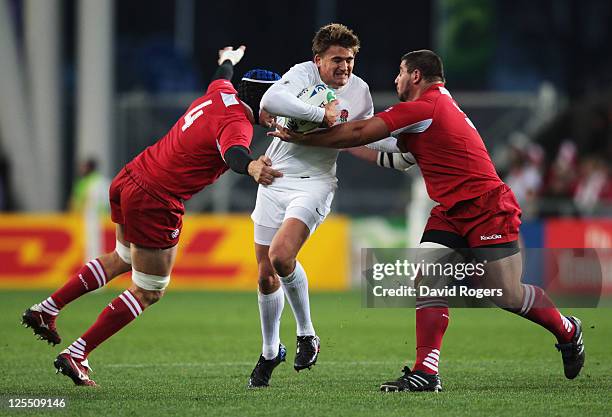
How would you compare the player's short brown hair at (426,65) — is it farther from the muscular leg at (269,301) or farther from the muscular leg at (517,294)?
the muscular leg at (269,301)

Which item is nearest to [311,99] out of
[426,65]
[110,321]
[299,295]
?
[426,65]

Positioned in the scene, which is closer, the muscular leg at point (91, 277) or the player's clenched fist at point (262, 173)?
the player's clenched fist at point (262, 173)

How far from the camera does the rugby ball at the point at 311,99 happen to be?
746 cm

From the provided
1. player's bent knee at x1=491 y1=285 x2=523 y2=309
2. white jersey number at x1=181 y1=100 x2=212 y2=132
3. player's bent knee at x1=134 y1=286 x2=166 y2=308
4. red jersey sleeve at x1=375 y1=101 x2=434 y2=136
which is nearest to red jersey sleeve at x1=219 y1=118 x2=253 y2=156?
white jersey number at x1=181 y1=100 x2=212 y2=132

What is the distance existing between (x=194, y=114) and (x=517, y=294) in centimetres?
231

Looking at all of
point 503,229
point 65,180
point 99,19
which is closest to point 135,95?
point 99,19

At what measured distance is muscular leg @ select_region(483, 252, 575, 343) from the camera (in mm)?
7504

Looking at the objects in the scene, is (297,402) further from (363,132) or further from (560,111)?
(560,111)

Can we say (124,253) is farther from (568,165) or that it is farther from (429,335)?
(568,165)

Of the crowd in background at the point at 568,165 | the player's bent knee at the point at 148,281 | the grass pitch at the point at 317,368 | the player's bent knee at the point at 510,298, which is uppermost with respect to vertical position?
the player's bent knee at the point at 510,298

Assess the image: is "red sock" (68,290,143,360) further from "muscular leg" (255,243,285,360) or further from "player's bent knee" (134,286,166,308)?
"muscular leg" (255,243,285,360)

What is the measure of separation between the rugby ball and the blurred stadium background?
8906mm

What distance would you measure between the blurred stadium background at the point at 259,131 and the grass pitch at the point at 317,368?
4065 millimetres

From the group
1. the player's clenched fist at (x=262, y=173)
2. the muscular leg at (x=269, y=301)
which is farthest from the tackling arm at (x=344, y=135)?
the muscular leg at (x=269, y=301)
